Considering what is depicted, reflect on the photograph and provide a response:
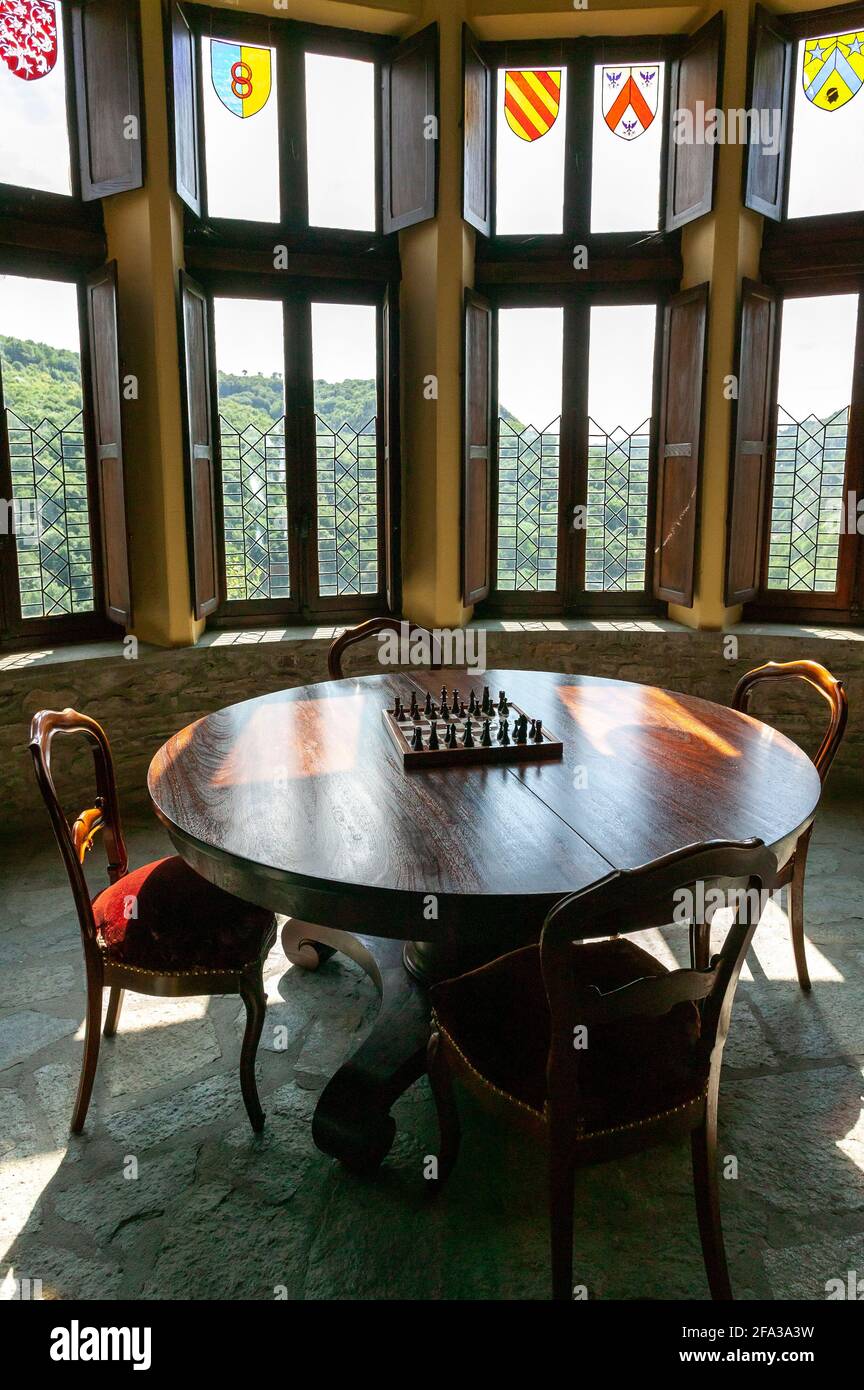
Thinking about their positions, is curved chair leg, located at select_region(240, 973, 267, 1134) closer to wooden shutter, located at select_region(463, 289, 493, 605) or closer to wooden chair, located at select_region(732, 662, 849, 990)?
wooden chair, located at select_region(732, 662, 849, 990)

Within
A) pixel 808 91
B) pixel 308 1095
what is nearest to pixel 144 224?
pixel 808 91

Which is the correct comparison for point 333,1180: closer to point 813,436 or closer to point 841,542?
point 841,542

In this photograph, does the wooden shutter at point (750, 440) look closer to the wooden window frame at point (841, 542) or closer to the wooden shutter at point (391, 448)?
the wooden window frame at point (841, 542)

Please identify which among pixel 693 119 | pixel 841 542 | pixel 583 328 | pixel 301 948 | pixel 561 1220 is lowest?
pixel 301 948

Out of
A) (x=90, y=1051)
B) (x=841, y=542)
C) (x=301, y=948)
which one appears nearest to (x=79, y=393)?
(x=301, y=948)

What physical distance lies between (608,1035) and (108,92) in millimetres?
4297

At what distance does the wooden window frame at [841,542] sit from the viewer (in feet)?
15.2

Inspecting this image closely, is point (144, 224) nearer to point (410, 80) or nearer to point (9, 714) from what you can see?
point (410, 80)

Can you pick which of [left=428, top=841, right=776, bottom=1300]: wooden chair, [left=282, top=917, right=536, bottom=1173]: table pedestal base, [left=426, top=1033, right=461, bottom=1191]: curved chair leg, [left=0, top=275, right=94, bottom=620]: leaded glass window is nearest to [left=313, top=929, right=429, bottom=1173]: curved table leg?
[left=282, top=917, right=536, bottom=1173]: table pedestal base

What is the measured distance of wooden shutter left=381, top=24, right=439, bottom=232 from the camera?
4316mm

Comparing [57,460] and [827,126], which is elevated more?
[827,126]

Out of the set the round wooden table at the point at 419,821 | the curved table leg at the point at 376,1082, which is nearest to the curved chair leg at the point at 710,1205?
the round wooden table at the point at 419,821

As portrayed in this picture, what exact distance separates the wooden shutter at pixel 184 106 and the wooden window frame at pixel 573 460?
1.49m

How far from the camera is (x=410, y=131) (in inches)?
174
